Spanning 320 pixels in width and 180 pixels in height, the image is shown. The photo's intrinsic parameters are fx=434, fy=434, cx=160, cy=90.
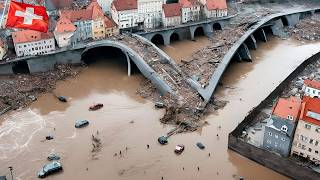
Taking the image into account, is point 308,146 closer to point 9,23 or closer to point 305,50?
point 9,23

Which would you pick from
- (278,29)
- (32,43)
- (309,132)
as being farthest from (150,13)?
(309,132)

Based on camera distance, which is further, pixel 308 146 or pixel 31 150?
pixel 31 150

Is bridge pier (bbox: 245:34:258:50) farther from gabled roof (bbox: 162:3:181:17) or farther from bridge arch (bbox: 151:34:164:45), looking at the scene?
bridge arch (bbox: 151:34:164:45)

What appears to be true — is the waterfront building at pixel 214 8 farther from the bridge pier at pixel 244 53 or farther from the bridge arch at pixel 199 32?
the bridge pier at pixel 244 53

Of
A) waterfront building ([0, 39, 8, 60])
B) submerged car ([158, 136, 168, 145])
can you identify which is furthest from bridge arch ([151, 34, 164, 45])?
submerged car ([158, 136, 168, 145])

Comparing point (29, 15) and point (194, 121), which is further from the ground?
point (29, 15)

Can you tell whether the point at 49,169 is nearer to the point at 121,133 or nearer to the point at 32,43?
the point at 121,133

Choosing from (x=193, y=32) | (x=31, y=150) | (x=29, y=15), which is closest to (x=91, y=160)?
(x=31, y=150)
